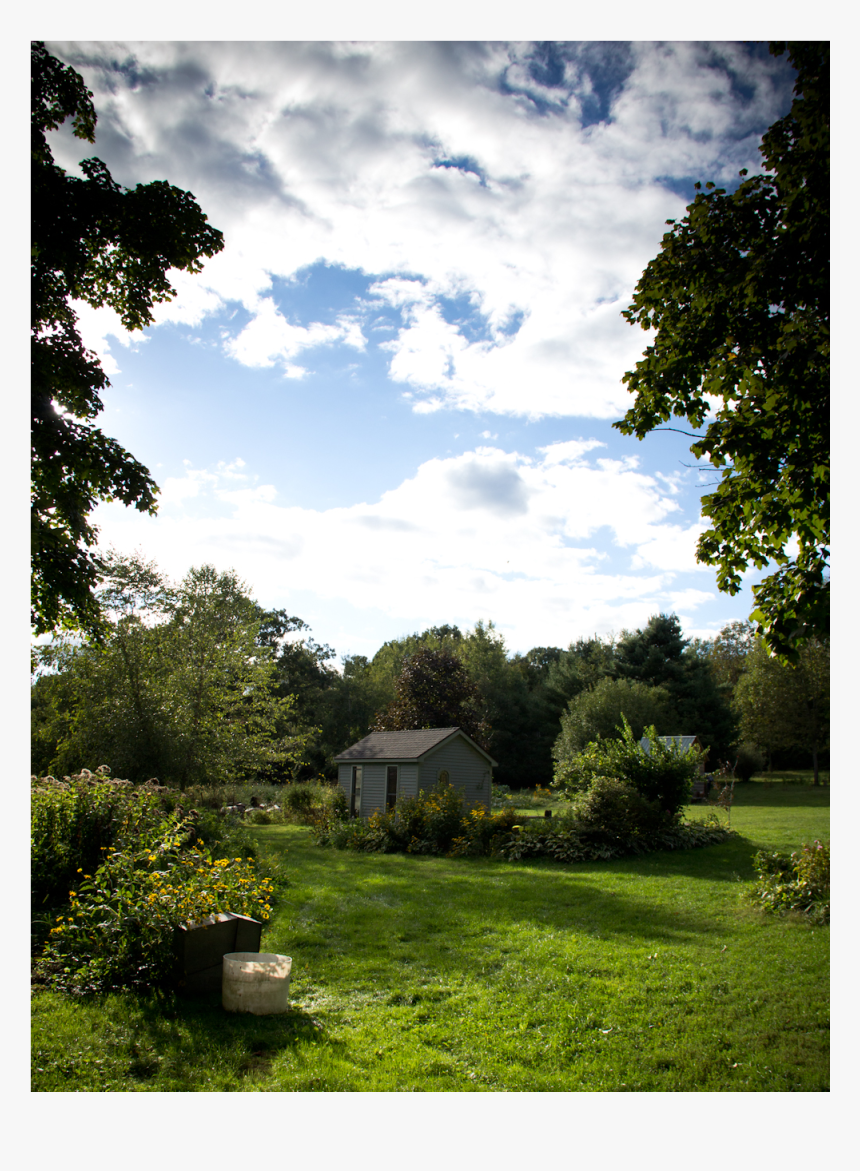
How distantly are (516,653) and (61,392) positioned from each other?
50.7 m

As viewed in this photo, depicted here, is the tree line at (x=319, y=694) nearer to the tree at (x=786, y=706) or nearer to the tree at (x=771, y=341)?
the tree at (x=786, y=706)

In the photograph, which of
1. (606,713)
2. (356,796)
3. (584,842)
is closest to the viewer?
(584,842)

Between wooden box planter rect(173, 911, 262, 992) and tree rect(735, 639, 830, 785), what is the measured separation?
28373 millimetres

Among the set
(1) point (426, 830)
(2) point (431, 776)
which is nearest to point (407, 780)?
(2) point (431, 776)

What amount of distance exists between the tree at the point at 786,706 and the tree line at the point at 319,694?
0.09 meters

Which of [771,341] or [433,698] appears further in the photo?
[433,698]

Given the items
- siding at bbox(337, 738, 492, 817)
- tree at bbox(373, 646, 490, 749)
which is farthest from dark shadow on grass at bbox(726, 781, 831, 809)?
tree at bbox(373, 646, 490, 749)

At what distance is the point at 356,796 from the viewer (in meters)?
19.9

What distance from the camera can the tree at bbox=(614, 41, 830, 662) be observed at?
4.07 metres

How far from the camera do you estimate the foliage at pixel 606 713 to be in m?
28.5

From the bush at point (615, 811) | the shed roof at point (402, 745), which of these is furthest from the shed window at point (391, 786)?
the bush at point (615, 811)

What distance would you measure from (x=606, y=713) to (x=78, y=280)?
89.5ft

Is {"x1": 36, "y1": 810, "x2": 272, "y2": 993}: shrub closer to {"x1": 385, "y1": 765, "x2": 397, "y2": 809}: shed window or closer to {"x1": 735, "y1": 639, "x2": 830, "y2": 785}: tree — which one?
{"x1": 385, "y1": 765, "x2": 397, "y2": 809}: shed window

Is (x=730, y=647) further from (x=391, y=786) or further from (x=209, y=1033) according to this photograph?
(x=209, y=1033)
